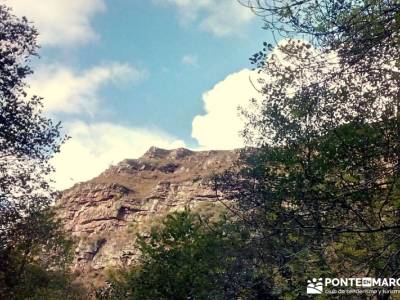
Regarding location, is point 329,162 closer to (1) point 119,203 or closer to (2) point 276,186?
(2) point 276,186

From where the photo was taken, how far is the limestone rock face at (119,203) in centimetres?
14225

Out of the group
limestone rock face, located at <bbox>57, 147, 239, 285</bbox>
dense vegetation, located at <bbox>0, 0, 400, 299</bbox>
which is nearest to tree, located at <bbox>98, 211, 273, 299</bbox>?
dense vegetation, located at <bbox>0, 0, 400, 299</bbox>

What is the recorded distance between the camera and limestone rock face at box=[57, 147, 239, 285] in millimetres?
142250

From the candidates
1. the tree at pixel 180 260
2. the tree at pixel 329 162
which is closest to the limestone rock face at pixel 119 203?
the tree at pixel 180 260

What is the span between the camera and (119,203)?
158500mm

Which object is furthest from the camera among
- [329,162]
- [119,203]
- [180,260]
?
[119,203]

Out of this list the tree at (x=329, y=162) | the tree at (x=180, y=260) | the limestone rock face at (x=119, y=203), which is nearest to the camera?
the tree at (x=329, y=162)

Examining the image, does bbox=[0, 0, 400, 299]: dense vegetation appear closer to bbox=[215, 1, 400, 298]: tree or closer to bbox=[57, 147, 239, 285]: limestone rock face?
bbox=[215, 1, 400, 298]: tree

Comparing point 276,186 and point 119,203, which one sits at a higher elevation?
point 119,203

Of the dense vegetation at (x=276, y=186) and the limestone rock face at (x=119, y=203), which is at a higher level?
the limestone rock face at (x=119, y=203)

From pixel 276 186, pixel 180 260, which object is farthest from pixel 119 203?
pixel 276 186

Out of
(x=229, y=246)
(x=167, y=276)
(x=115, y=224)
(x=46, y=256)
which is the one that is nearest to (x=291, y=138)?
(x=229, y=246)

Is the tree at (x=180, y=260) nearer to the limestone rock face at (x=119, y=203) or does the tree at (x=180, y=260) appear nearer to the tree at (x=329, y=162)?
the tree at (x=329, y=162)

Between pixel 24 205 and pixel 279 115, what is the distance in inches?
484
